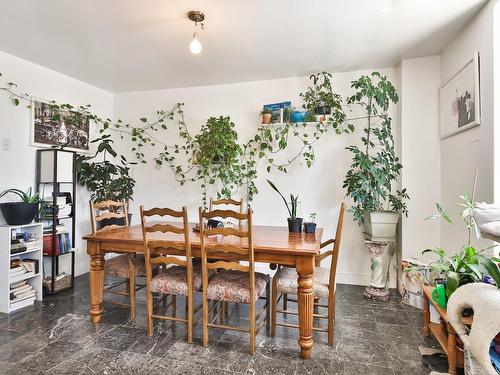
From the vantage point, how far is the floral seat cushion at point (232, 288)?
81.1 inches

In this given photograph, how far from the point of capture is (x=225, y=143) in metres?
3.54

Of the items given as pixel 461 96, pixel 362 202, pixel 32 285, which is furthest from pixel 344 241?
pixel 32 285

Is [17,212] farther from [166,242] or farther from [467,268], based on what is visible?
[467,268]

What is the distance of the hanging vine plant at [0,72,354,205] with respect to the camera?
353 cm

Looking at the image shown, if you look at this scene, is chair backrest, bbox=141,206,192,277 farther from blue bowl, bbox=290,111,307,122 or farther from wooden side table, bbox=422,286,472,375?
blue bowl, bbox=290,111,307,122

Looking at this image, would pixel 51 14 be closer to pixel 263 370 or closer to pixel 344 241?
pixel 263 370

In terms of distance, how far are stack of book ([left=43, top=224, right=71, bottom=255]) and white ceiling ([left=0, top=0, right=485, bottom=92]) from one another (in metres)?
1.84

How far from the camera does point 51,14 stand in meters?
2.33

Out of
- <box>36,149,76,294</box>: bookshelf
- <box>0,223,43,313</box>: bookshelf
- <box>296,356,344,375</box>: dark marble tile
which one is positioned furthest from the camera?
<box>36,149,76,294</box>: bookshelf

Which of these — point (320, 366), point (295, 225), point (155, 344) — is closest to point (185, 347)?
point (155, 344)

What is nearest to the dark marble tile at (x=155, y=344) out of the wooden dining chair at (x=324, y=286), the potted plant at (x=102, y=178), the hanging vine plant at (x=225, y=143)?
the wooden dining chair at (x=324, y=286)

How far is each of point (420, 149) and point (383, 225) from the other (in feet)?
3.09

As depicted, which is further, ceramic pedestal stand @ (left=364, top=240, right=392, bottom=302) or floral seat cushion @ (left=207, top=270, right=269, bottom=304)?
ceramic pedestal stand @ (left=364, top=240, right=392, bottom=302)

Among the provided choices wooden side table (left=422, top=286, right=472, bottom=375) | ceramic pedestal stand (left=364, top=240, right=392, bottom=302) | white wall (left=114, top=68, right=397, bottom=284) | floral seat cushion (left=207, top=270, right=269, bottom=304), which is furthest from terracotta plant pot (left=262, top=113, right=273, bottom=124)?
wooden side table (left=422, top=286, right=472, bottom=375)
